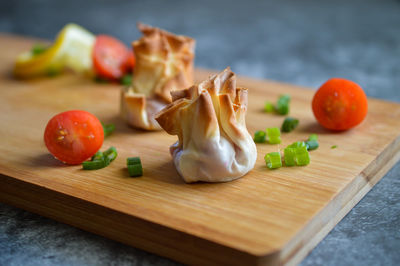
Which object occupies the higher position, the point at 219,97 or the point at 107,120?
the point at 219,97

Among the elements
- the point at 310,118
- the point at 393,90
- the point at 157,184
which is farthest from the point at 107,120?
the point at 393,90

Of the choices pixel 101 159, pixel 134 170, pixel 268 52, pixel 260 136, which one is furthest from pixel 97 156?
pixel 268 52

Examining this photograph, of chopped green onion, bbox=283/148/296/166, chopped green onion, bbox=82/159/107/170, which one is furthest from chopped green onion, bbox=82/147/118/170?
chopped green onion, bbox=283/148/296/166

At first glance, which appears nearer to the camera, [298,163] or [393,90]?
[298,163]

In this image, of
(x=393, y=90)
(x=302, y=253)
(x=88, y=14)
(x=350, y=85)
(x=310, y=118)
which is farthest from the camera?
(x=88, y=14)

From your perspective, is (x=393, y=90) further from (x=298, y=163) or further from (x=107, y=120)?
(x=107, y=120)

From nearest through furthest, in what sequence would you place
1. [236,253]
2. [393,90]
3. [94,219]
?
[236,253], [94,219], [393,90]

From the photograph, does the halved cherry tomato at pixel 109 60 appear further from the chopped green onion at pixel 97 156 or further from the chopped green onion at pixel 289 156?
the chopped green onion at pixel 289 156

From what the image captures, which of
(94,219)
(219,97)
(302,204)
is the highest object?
(219,97)
